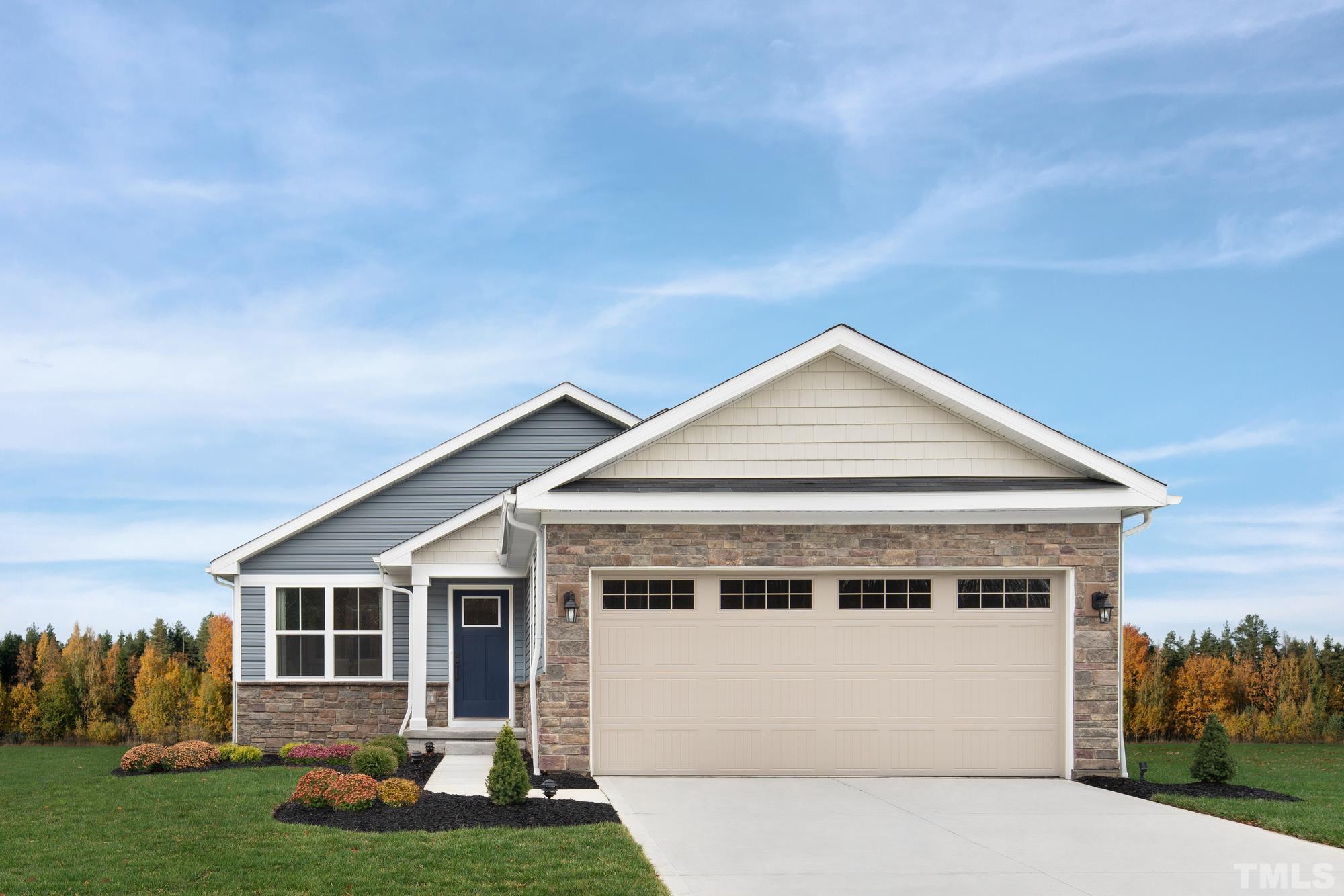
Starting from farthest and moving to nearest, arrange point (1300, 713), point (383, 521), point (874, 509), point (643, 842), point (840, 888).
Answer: point (1300, 713) < point (383, 521) < point (874, 509) < point (643, 842) < point (840, 888)

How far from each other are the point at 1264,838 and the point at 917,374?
226 inches

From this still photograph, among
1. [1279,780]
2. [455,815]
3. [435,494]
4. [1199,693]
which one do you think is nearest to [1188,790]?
[1279,780]

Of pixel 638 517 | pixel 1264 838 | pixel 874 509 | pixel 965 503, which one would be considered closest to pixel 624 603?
pixel 638 517

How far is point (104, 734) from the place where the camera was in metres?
25.6

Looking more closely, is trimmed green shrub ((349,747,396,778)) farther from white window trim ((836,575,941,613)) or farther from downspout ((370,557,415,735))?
white window trim ((836,575,941,613))

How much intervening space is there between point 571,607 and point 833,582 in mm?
2982

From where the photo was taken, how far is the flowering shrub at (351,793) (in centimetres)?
1034

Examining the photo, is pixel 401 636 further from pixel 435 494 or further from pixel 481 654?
pixel 435 494

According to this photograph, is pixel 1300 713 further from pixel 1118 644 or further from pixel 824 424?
pixel 824 424

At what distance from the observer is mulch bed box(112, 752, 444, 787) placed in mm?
13594

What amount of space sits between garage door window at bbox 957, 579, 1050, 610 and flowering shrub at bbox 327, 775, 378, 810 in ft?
22.1

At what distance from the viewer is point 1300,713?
2402cm

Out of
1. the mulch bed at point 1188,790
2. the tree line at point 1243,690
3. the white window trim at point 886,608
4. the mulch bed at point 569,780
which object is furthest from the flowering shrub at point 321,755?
the tree line at point 1243,690

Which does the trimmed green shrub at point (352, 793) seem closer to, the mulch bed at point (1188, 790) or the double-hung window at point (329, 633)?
the mulch bed at point (1188, 790)
